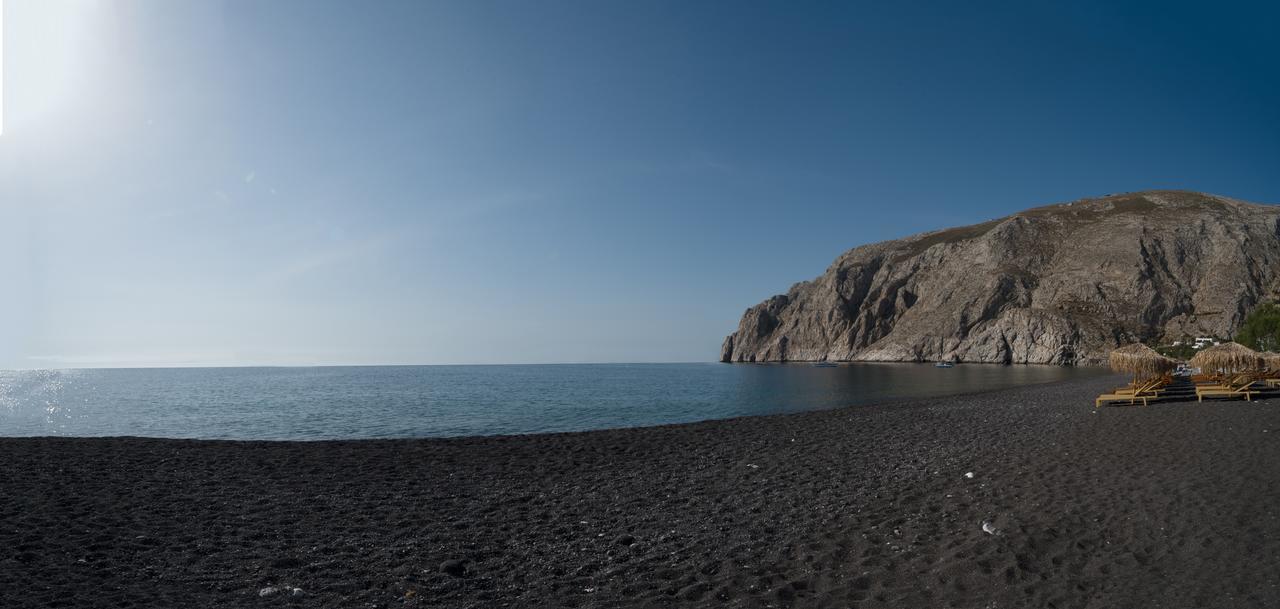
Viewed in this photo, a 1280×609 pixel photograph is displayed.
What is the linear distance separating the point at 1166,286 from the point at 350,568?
139653 mm

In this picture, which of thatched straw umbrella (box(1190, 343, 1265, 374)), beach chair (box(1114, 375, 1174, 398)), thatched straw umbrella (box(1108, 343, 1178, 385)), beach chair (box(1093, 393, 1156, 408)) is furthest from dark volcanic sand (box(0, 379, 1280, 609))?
thatched straw umbrella (box(1190, 343, 1265, 374))

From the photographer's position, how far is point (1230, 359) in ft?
98.2

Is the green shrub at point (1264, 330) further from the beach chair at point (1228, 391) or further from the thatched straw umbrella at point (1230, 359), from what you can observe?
the beach chair at point (1228, 391)

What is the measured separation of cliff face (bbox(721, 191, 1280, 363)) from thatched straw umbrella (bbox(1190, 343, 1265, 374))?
70.6 meters

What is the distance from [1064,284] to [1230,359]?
338 ft

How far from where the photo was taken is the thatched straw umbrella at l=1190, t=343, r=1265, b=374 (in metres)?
29.0

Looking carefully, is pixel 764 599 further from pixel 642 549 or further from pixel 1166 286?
pixel 1166 286

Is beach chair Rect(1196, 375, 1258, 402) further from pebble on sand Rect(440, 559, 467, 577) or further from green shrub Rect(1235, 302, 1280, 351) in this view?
green shrub Rect(1235, 302, 1280, 351)

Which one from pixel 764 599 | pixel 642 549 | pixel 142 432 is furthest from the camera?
pixel 142 432

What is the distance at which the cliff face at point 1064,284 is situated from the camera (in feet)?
336

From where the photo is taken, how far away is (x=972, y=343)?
122312 mm

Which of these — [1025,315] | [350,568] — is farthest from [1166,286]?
[350,568]

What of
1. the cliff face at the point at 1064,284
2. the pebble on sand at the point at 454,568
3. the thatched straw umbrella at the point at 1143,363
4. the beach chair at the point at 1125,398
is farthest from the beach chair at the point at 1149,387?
the cliff face at the point at 1064,284

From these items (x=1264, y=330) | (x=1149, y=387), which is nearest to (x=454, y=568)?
(x=1149, y=387)
